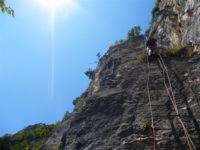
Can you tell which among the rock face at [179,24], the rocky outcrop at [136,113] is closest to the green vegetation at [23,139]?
the rocky outcrop at [136,113]

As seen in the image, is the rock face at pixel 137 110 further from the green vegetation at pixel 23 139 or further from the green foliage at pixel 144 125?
the green vegetation at pixel 23 139

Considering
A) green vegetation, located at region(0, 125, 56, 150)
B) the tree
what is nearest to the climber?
green vegetation, located at region(0, 125, 56, 150)

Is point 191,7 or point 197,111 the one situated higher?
point 191,7

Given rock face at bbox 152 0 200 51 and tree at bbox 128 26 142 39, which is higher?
tree at bbox 128 26 142 39

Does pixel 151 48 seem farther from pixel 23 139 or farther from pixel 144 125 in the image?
pixel 23 139

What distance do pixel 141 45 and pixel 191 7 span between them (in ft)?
9.73

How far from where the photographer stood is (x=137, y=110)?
896cm

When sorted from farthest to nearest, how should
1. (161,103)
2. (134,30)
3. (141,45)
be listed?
(134,30)
(141,45)
(161,103)

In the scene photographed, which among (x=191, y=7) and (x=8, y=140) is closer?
(x=191, y=7)

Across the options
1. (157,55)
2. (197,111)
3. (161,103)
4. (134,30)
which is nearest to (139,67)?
(157,55)

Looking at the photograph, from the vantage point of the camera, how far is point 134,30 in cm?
3238

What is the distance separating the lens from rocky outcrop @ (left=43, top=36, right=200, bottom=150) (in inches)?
301

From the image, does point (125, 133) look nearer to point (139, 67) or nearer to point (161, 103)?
point (161, 103)

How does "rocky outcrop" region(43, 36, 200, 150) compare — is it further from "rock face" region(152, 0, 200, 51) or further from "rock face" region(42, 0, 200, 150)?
"rock face" region(152, 0, 200, 51)
